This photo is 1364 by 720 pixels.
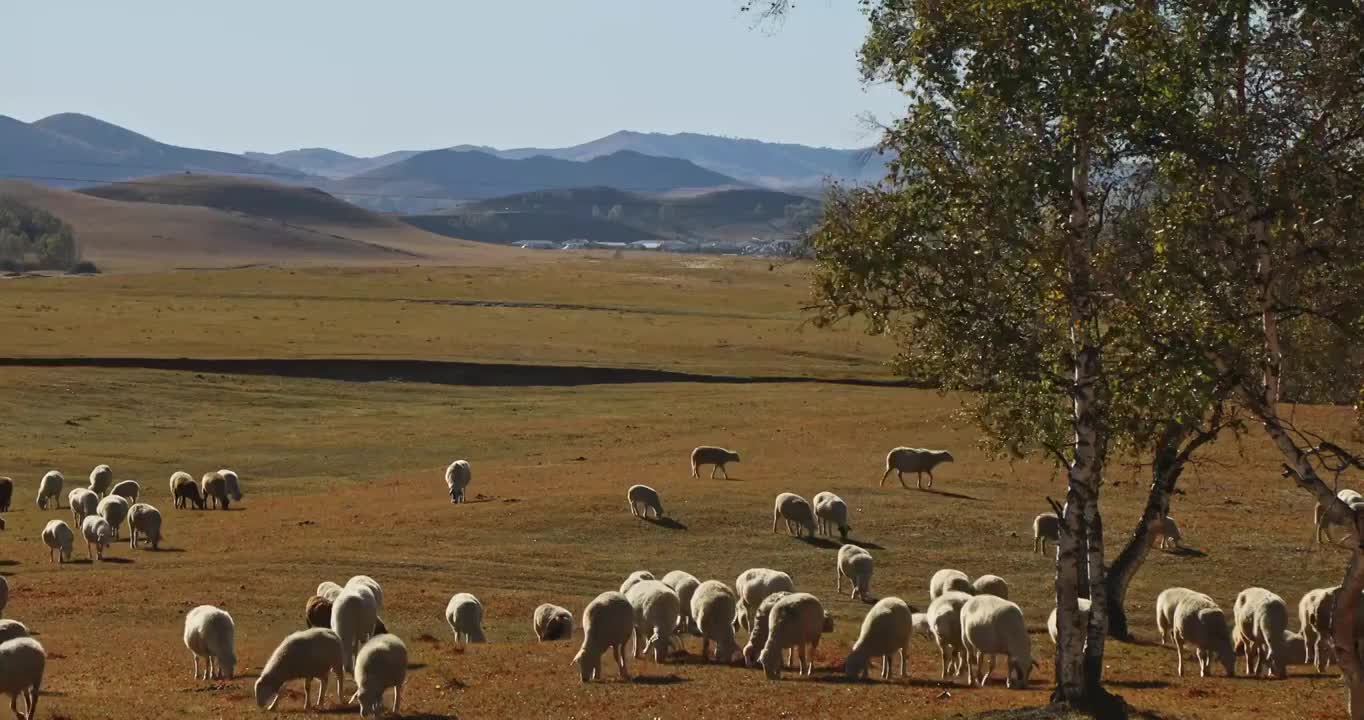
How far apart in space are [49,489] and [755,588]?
2705 centimetres

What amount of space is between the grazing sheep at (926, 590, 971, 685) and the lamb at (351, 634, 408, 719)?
28.0 ft

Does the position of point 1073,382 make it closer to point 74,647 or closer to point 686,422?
point 74,647

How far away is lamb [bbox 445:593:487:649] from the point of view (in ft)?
89.1

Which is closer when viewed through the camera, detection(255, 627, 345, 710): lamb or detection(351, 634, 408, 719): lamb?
detection(351, 634, 408, 719): lamb

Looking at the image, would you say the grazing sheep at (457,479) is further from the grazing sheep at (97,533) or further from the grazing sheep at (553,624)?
the grazing sheep at (553,624)

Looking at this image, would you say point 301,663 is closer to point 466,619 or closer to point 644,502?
point 466,619

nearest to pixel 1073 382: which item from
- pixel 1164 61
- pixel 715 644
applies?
pixel 1164 61

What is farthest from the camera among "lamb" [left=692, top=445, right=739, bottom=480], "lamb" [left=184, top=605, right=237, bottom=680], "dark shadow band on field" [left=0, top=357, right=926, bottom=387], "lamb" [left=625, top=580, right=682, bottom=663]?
"dark shadow band on field" [left=0, top=357, right=926, bottom=387]

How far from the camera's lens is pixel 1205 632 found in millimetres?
24969

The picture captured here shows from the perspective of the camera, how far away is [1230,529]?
136ft

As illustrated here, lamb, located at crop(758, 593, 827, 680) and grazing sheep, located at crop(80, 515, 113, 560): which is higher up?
lamb, located at crop(758, 593, 827, 680)

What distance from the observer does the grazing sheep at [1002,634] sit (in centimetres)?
2292

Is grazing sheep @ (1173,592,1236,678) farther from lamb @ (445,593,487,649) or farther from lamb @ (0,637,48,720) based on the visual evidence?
lamb @ (0,637,48,720)

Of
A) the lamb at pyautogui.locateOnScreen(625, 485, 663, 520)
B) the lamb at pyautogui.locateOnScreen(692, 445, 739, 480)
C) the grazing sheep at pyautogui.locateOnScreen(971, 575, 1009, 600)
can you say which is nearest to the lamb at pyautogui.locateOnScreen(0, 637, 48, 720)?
the grazing sheep at pyautogui.locateOnScreen(971, 575, 1009, 600)
